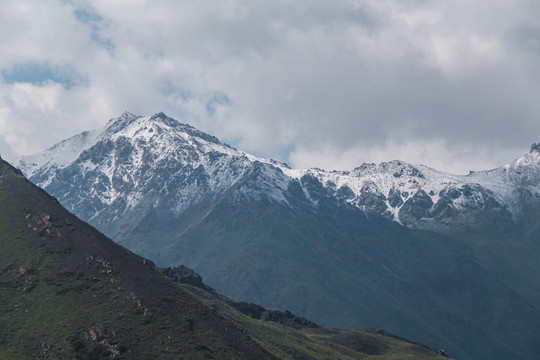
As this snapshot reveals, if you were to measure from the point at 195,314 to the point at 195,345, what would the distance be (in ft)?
55.7

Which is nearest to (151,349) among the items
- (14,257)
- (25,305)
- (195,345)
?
(195,345)

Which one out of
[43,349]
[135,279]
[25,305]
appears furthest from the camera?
[135,279]

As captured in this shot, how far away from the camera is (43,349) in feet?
525

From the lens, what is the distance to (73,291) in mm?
182125

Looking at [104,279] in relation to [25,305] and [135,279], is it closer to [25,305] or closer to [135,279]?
[135,279]

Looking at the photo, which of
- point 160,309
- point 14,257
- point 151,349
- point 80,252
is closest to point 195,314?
point 160,309

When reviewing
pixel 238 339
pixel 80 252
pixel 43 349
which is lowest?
pixel 43 349

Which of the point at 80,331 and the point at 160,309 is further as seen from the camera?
the point at 160,309

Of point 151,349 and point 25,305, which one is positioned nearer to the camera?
point 151,349

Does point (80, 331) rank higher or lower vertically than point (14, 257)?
lower

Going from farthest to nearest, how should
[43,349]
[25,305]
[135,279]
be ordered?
1. [135,279]
2. [25,305]
3. [43,349]

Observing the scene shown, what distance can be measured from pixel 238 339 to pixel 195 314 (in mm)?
12855

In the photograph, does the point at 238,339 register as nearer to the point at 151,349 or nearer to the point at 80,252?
the point at 151,349

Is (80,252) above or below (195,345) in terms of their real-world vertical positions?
above
